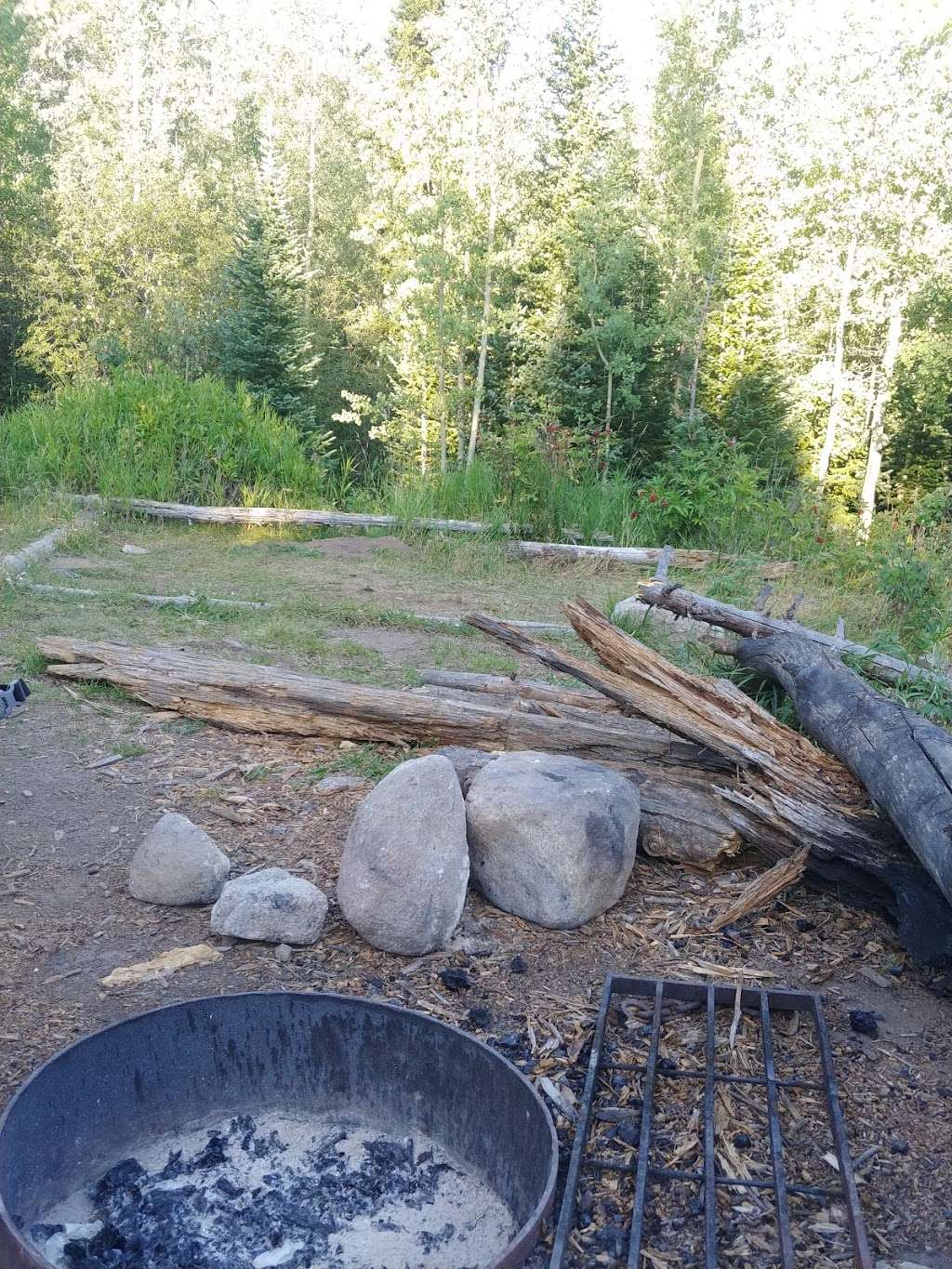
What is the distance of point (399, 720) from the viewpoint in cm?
412

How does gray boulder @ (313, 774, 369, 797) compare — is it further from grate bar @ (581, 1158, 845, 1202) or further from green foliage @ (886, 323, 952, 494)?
green foliage @ (886, 323, 952, 494)

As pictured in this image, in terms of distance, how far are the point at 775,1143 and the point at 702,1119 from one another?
0.58ft

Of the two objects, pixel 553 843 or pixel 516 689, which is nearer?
pixel 553 843

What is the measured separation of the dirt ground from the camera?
2.23 metres

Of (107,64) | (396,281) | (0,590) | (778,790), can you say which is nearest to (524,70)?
(396,281)

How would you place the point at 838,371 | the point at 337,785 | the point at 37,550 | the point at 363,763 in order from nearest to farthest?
the point at 337,785 → the point at 363,763 → the point at 37,550 → the point at 838,371

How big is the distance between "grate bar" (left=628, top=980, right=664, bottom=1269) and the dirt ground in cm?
5

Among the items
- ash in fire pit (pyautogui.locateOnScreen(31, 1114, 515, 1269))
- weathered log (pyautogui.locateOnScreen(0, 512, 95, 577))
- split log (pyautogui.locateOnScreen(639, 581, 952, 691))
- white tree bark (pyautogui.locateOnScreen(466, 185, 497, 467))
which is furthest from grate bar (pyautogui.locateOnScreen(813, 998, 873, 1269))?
white tree bark (pyautogui.locateOnScreen(466, 185, 497, 467))

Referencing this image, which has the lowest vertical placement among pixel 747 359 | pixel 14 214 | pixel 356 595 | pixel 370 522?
pixel 356 595

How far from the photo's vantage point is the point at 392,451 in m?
16.3

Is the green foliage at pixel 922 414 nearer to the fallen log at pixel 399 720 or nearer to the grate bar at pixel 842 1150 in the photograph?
the fallen log at pixel 399 720

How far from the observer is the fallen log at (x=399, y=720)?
3346 mm

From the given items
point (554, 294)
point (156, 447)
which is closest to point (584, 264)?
point (554, 294)

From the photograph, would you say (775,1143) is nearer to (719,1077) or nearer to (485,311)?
(719,1077)
